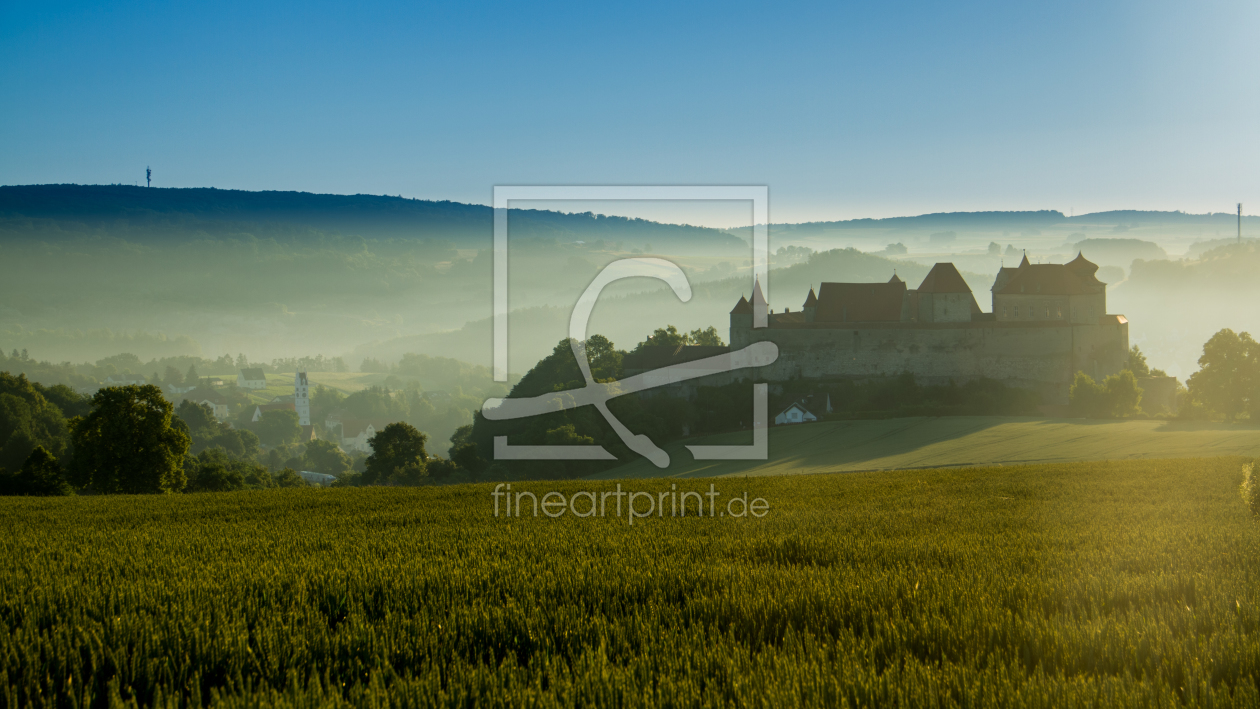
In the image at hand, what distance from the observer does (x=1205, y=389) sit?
6862 cm

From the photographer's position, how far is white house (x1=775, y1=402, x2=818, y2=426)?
239 feet

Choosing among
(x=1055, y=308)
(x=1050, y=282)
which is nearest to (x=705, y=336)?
(x=1050, y=282)

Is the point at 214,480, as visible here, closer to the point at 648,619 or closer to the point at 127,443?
the point at 127,443

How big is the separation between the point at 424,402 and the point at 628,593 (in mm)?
180284

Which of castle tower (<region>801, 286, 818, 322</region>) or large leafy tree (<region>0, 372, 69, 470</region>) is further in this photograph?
castle tower (<region>801, 286, 818, 322</region>)

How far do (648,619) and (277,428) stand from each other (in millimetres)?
171513

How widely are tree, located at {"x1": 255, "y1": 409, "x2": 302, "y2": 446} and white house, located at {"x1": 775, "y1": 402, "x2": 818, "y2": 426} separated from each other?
123049 millimetres

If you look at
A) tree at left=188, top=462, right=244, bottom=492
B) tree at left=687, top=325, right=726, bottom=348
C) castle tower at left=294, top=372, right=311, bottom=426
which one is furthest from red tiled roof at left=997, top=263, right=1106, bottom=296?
castle tower at left=294, top=372, right=311, bottom=426

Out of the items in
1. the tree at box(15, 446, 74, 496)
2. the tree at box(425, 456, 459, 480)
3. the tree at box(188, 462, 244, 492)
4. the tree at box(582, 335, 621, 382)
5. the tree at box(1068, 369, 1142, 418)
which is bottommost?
the tree at box(425, 456, 459, 480)

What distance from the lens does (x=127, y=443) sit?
108 ft

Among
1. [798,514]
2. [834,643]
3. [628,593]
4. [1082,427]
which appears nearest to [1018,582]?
[834,643]

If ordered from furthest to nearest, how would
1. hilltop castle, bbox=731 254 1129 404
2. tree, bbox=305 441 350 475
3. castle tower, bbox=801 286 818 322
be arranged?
tree, bbox=305 441 350 475 < castle tower, bbox=801 286 818 322 < hilltop castle, bbox=731 254 1129 404

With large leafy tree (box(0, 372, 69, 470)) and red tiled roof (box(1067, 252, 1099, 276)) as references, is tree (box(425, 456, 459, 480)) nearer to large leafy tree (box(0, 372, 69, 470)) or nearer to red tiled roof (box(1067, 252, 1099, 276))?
large leafy tree (box(0, 372, 69, 470))

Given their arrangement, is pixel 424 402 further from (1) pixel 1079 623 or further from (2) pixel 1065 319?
(1) pixel 1079 623
